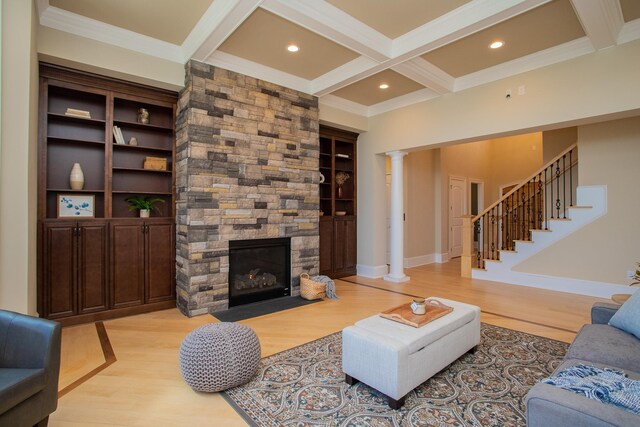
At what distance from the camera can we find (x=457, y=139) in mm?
4750

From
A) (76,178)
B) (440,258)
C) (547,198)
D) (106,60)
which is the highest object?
(106,60)

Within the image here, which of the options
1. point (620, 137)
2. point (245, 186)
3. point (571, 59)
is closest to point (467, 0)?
point (571, 59)

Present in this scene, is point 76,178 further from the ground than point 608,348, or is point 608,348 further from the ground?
point 76,178

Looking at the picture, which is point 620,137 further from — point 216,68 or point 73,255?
point 73,255

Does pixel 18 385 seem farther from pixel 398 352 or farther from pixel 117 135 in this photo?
pixel 117 135

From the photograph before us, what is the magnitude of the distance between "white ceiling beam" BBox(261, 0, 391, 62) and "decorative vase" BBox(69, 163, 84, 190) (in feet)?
8.81

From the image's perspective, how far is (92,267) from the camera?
3658 mm

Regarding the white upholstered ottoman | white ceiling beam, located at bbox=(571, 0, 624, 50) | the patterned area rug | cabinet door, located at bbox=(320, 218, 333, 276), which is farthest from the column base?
white ceiling beam, located at bbox=(571, 0, 624, 50)

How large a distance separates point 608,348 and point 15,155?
4205 mm

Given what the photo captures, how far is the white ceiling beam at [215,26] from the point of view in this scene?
2846 mm

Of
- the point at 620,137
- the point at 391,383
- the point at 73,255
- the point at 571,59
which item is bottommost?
the point at 391,383

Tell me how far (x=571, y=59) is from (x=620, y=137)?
1745 millimetres

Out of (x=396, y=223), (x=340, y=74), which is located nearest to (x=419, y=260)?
(x=396, y=223)

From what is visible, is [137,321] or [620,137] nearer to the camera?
[137,321]
